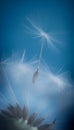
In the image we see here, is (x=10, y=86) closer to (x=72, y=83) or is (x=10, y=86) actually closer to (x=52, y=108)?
(x=52, y=108)

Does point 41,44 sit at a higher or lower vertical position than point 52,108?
higher

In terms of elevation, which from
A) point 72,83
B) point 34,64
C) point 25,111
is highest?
point 34,64

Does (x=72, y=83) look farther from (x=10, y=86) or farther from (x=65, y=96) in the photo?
(x=10, y=86)

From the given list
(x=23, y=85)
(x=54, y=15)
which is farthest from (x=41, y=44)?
(x=23, y=85)

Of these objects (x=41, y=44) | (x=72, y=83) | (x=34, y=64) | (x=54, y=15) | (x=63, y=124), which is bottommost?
(x=63, y=124)

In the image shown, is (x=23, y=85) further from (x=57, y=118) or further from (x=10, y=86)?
(x=57, y=118)

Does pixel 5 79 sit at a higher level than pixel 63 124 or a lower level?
higher

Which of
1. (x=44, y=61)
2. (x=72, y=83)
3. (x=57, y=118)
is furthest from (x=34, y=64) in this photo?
(x=57, y=118)

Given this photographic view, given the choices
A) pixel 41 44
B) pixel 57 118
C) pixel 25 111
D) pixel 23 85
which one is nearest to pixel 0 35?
pixel 41 44
